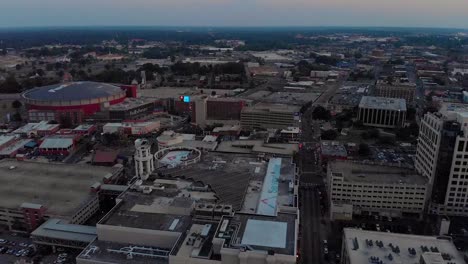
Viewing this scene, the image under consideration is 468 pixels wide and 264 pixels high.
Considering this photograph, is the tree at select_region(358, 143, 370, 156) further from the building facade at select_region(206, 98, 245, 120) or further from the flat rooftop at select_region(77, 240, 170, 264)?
the flat rooftop at select_region(77, 240, 170, 264)

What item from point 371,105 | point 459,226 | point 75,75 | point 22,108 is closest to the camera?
point 459,226

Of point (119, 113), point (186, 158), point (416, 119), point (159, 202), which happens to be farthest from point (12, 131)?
point (416, 119)

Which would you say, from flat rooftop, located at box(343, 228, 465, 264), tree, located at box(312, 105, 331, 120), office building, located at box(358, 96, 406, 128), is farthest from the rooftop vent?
tree, located at box(312, 105, 331, 120)

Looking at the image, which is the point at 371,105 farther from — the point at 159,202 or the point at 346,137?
the point at 159,202

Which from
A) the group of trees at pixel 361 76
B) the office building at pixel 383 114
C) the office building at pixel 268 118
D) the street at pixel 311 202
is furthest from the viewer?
the group of trees at pixel 361 76

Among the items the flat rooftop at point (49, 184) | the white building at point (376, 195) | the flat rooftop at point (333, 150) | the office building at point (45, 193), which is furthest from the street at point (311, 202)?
the flat rooftop at point (49, 184)

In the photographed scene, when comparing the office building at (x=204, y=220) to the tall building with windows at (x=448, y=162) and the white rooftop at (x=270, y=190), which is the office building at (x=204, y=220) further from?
the tall building with windows at (x=448, y=162)
